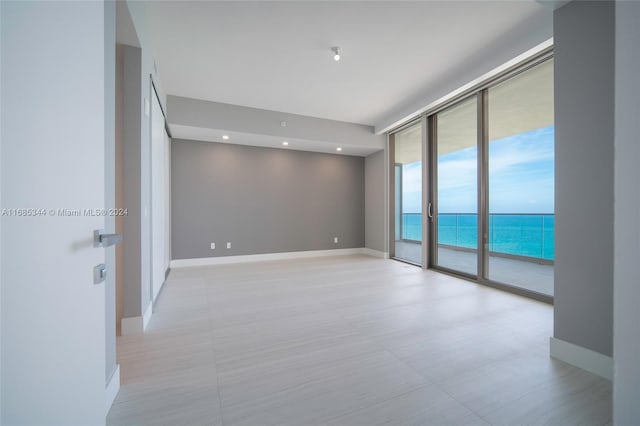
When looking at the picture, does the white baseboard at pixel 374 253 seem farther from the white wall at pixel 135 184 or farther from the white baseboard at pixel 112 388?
the white baseboard at pixel 112 388

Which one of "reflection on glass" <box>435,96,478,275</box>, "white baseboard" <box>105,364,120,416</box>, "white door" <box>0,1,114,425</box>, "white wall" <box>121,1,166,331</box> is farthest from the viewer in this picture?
"reflection on glass" <box>435,96,478,275</box>

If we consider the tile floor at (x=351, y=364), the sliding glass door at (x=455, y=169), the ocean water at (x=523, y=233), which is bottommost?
the tile floor at (x=351, y=364)

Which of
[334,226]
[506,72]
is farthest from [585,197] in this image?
[334,226]

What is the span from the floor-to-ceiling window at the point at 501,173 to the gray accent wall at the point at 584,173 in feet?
4.39

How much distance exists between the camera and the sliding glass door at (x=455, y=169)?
160 inches

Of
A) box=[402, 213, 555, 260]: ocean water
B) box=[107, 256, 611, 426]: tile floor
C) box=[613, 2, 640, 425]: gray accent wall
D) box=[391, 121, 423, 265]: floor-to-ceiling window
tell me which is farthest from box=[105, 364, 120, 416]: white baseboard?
box=[391, 121, 423, 265]: floor-to-ceiling window

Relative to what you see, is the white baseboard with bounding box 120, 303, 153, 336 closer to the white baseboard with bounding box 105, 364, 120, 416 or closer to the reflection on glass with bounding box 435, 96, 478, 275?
the white baseboard with bounding box 105, 364, 120, 416

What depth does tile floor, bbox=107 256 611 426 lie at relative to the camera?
1.41m

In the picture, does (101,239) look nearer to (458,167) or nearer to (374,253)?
(458,167)

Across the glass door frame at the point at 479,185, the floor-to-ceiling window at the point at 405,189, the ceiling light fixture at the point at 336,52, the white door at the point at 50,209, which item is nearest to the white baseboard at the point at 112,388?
the white door at the point at 50,209

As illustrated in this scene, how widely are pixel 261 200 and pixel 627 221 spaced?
5.52 m

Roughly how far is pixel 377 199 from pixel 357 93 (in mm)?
2680

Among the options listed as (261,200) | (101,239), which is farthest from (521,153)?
(261,200)

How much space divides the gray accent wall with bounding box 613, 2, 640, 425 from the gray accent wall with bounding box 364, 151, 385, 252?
516 centimetres
